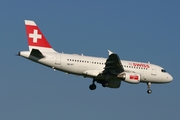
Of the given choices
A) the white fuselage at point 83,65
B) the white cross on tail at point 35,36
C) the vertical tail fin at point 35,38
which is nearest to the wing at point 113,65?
the white fuselage at point 83,65

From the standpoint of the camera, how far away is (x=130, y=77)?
176 ft

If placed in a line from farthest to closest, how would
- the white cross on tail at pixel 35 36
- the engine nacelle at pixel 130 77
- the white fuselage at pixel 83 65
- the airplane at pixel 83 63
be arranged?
the white cross on tail at pixel 35 36
the engine nacelle at pixel 130 77
the white fuselage at pixel 83 65
the airplane at pixel 83 63

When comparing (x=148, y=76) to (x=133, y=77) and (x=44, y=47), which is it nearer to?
(x=133, y=77)

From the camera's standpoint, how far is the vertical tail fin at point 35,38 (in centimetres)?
5396

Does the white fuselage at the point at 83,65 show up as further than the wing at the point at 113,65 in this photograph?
Yes

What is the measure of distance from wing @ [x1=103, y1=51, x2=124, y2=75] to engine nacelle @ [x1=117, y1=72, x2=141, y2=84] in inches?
22.8

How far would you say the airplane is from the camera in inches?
2052

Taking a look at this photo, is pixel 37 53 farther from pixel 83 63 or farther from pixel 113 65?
pixel 113 65

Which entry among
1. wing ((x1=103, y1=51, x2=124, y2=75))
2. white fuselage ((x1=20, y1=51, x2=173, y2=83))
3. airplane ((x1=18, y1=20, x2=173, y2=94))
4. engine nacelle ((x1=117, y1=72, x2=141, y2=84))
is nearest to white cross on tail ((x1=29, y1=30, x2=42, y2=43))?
airplane ((x1=18, y1=20, x2=173, y2=94))

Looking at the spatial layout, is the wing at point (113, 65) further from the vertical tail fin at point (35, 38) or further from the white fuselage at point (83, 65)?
the vertical tail fin at point (35, 38)

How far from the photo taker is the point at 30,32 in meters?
54.5

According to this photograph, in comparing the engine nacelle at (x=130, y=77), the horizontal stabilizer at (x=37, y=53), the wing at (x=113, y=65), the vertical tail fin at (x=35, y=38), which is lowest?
the engine nacelle at (x=130, y=77)

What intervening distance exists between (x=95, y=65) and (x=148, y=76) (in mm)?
7608

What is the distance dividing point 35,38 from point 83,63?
6547mm
